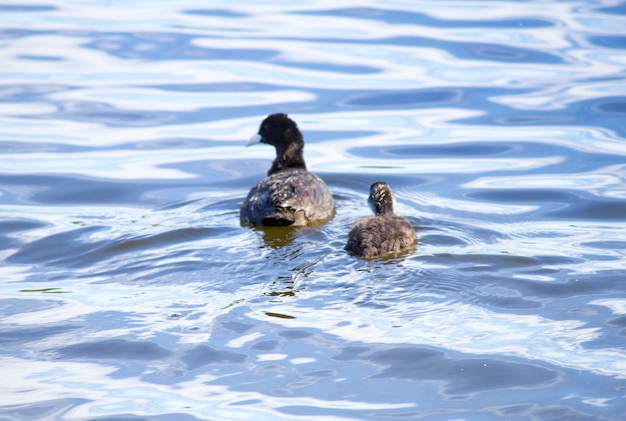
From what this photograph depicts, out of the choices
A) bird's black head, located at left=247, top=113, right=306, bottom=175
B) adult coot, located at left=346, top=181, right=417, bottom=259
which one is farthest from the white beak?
adult coot, located at left=346, top=181, right=417, bottom=259

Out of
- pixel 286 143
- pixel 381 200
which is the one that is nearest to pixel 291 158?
pixel 286 143

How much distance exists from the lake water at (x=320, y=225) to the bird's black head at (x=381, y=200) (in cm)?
38

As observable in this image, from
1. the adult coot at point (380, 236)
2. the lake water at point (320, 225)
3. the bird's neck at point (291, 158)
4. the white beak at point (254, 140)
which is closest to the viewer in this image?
the lake water at point (320, 225)

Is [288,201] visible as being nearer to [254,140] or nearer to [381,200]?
[381,200]

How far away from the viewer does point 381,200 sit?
1046cm

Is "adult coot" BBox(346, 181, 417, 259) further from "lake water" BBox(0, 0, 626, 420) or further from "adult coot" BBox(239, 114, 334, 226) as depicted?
"adult coot" BBox(239, 114, 334, 226)

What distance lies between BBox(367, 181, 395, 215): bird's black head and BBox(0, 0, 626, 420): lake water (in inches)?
14.9

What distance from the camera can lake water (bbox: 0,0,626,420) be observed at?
6.80 meters

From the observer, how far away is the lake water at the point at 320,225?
6797 millimetres

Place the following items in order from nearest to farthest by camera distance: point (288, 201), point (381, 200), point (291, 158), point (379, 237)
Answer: point (379, 237), point (381, 200), point (288, 201), point (291, 158)

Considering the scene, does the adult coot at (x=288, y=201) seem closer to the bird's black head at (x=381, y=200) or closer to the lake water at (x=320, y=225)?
the lake water at (x=320, y=225)

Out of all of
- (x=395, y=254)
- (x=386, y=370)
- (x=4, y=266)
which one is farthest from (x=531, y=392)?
(x=4, y=266)

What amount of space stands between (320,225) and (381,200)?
0.72 m

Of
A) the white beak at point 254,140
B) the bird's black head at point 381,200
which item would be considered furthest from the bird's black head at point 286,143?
the bird's black head at point 381,200
